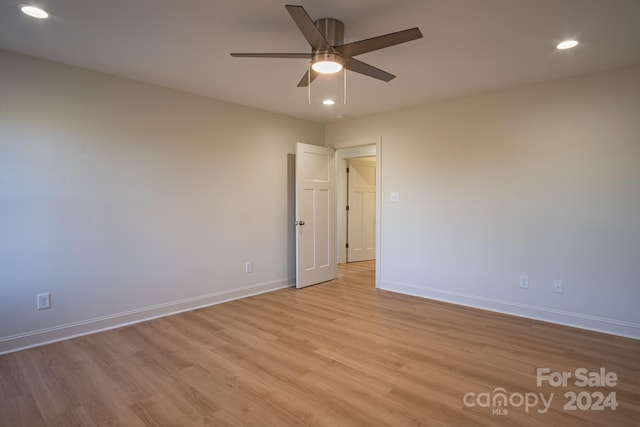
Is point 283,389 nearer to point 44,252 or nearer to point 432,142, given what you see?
point 44,252

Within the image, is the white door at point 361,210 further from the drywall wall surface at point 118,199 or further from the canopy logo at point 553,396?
the canopy logo at point 553,396

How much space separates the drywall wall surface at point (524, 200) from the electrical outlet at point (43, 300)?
141 inches

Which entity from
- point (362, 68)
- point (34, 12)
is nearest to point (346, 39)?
point (362, 68)

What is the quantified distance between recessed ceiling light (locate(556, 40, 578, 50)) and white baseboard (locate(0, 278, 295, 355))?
3.88m

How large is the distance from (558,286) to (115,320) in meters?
4.27

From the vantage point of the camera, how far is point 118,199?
324 centimetres

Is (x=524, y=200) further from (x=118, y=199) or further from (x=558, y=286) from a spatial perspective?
(x=118, y=199)

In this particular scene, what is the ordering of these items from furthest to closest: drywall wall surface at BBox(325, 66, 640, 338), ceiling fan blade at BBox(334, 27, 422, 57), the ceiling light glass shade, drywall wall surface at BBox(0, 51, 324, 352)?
drywall wall surface at BBox(325, 66, 640, 338) → drywall wall surface at BBox(0, 51, 324, 352) → the ceiling light glass shade → ceiling fan blade at BBox(334, 27, 422, 57)

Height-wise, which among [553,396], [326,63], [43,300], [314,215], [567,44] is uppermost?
[567,44]

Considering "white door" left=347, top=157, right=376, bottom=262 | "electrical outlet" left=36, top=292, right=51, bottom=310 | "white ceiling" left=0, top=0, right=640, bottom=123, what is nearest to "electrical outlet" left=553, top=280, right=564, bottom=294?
"white ceiling" left=0, top=0, right=640, bottom=123

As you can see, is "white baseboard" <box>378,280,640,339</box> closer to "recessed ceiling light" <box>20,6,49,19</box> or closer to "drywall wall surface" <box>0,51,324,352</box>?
"drywall wall surface" <box>0,51,324,352</box>

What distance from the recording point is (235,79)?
330cm

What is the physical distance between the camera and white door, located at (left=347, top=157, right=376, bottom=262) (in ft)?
22.4

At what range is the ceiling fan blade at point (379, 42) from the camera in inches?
72.9
